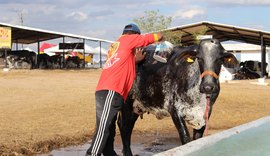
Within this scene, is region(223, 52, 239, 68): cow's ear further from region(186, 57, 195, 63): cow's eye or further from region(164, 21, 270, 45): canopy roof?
region(164, 21, 270, 45): canopy roof

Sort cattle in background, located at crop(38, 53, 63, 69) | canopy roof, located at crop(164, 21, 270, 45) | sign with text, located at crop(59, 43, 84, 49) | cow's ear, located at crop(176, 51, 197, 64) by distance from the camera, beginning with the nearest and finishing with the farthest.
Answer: cow's ear, located at crop(176, 51, 197, 64) → canopy roof, located at crop(164, 21, 270, 45) → cattle in background, located at crop(38, 53, 63, 69) → sign with text, located at crop(59, 43, 84, 49)

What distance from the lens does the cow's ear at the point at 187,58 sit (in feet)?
23.3

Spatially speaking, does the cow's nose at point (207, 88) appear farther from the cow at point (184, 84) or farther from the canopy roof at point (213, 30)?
the canopy roof at point (213, 30)

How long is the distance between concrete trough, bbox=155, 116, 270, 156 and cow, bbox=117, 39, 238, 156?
0.41 m

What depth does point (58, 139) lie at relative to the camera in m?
10.3

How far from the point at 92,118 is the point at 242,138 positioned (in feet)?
22.7

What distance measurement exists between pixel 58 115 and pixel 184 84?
7.43 m

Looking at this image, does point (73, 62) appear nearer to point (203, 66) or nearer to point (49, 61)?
point (49, 61)

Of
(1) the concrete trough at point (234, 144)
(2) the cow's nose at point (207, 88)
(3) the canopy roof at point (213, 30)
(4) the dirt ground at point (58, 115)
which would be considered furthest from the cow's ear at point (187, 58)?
(3) the canopy roof at point (213, 30)

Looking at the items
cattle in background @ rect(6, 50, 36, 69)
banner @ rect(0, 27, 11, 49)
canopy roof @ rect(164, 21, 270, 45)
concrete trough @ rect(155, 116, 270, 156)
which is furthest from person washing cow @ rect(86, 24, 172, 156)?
cattle in background @ rect(6, 50, 36, 69)

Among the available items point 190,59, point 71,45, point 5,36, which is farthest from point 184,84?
point 71,45

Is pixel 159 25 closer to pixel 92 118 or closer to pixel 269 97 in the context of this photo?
pixel 269 97

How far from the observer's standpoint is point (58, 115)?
1397 centimetres

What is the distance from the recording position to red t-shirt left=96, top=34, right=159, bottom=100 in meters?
6.24
